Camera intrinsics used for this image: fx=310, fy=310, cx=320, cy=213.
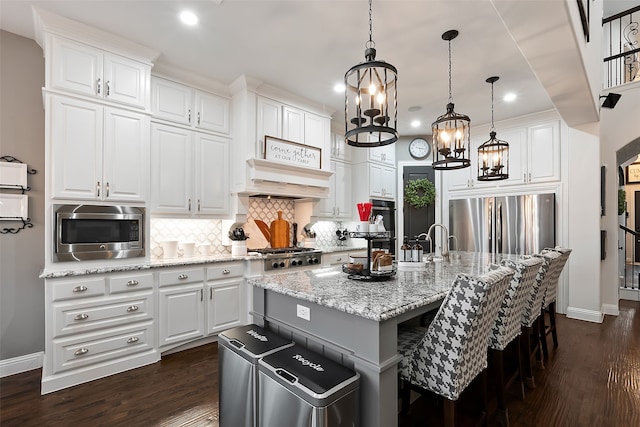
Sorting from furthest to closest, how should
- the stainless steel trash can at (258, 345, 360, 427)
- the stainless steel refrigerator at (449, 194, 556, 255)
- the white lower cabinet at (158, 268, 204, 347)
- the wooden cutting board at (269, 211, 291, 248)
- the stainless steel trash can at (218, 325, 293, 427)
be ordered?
the stainless steel refrigerator at (449, 194, 556, 255) → the wooden cutting board at (269, 211, 291, 248) → the white lower cabinet at (158, 268, 204, 347) → the stainless steel trash can at (218, 325, 293, 427) → the stainless steel trash can at (258, 345, 360, 427)

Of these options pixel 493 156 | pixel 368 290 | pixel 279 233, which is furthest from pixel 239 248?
pixel 493 156

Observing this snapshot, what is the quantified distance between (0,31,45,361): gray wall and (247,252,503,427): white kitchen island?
228 cm

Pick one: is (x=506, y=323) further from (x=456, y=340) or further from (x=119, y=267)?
(x=119, y=267)

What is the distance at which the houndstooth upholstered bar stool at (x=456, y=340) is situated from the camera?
1411 millimetres

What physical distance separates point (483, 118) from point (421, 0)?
3.32 m

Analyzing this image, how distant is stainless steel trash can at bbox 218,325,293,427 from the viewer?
5.25ft

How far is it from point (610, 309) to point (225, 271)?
17.2ft

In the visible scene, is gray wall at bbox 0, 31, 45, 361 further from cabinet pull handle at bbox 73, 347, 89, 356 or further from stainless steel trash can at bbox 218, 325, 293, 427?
stainless steel trash can at bbox 218, 325, 293, 427

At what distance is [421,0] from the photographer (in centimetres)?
237

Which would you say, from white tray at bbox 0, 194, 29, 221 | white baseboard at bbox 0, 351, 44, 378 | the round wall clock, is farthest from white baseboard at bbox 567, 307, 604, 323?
white tray at bbox 0, 194, 29, 221

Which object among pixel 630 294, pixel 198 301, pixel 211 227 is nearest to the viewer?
pixel 198 301

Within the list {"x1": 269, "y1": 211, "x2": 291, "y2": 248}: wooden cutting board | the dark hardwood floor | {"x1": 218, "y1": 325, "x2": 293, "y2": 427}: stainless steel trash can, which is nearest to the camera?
{"x1": 218, "y1": 325, "x2": 293, "y2": 427}: stainless steel trash can

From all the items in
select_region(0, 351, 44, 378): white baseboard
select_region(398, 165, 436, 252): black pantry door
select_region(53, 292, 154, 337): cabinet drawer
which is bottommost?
select_region(0, 351, 44, 378): white baseboard

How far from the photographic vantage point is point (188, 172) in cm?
349
